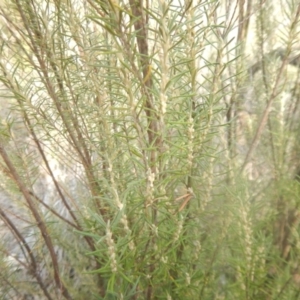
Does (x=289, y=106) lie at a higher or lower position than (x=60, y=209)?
higher

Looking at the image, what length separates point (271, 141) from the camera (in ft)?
3.83

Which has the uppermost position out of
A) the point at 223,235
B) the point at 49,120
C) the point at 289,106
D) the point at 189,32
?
the point at 189,32

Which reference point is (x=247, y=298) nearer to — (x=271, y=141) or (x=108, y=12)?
(x=271, y=141)

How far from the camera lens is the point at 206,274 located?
85 centimetres

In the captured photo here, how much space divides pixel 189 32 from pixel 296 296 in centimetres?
58

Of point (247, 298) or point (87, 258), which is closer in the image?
point (247, 298)

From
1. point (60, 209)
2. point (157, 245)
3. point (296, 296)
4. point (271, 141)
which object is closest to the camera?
point (157, 245)

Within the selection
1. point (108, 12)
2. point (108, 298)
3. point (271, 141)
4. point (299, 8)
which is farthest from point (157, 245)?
point (271, 141)

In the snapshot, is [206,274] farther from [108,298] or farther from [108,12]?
[108,12]

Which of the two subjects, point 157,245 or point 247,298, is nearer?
point 157,245

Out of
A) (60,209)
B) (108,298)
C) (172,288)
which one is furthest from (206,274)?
(60,209)

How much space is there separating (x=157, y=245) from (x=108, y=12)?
0.39 m

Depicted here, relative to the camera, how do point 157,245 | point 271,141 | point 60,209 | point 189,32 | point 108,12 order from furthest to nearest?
point 60,209, point 271,141, point 157,245, point 189,32, point 108,12

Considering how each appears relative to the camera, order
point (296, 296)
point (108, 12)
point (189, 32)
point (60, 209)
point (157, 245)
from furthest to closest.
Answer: point (60, 209), point (296, 296), point (157, 245), point (189, 32), point (108, 12)
